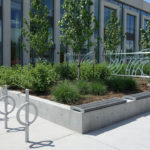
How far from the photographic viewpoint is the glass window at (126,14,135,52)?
3032cm

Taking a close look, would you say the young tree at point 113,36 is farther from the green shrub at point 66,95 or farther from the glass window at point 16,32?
the green shrub at point 66,95

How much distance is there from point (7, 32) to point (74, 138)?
15.2 m

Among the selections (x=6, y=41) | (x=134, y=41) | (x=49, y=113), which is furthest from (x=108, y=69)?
(x=134, y=41)

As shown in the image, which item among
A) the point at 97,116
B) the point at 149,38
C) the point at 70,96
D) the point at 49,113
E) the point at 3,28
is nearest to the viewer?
the point at 97,116

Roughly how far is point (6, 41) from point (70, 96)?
13.5 meters

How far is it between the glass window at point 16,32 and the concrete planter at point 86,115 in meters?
12.9

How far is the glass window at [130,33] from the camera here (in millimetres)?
30319

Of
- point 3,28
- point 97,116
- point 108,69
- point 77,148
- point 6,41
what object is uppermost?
point 3,28

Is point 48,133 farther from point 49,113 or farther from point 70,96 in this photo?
point 70,96

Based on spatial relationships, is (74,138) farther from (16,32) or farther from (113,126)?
(16,32)

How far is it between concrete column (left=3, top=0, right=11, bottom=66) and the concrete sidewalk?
42.9 feet

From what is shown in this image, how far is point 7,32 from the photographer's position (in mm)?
17234

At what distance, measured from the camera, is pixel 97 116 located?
475 cm

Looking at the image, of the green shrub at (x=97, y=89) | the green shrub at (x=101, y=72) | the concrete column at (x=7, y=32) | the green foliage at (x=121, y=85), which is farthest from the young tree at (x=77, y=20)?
the concrete column at (x=7, y=32)
